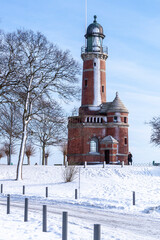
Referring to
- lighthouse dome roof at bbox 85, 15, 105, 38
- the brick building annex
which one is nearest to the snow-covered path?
the brick building annex

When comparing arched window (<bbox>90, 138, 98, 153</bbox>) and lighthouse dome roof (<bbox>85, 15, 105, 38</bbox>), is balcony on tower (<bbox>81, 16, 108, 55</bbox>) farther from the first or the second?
arched window (<bbox>90, 138, 98, 153</bbox>)

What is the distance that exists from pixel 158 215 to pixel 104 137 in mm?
37897

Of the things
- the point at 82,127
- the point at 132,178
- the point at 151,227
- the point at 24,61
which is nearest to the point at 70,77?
the point at 24,61

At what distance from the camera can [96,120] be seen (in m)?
53.9

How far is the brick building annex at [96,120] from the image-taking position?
52469 millimetres

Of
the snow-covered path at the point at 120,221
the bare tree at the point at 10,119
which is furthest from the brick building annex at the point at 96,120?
the snow-covered path at the point at 120,221

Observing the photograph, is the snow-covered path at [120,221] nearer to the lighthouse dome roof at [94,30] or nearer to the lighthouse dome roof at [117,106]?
the lighthouse dome roof at [117,106]

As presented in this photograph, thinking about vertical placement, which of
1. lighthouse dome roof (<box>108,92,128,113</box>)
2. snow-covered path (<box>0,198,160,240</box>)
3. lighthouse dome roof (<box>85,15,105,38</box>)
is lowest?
snow-covered path (<box>0,198,160,240</box>)

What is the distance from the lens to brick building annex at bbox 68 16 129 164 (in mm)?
52469

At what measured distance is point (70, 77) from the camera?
3397cm

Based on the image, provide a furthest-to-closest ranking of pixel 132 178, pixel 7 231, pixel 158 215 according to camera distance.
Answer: pixel 132 178, pixel 158 215, pixel 7 231

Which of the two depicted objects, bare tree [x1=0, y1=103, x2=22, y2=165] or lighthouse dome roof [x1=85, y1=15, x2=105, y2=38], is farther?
→ lighthouse dome roof [x1=85, y1=15, x2=105, y2=38]

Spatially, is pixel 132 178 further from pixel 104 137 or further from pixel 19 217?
pixel 19 217

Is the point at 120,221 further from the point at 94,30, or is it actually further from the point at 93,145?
the point at 94,30
